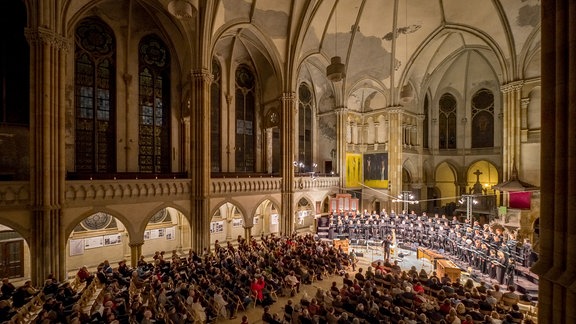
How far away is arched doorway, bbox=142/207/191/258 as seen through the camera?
1717 centimetres

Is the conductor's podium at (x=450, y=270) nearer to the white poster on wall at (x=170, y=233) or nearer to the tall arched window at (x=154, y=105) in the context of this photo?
the white poster on wall at (x=170, y=233)

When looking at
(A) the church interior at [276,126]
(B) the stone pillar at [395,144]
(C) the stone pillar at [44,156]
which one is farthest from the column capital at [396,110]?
(C) the stone pillar at [44,156]

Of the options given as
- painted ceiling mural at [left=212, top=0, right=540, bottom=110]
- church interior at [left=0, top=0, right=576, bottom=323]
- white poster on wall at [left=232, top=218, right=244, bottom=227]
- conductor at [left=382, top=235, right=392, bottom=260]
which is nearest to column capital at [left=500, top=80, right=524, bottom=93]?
church interior at [left=0, top=0, right=576, bottom=323]

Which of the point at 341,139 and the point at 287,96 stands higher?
the point at 287,96

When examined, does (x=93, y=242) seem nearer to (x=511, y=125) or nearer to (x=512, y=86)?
(x=511, y=125)

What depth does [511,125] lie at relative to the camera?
61.1 feet

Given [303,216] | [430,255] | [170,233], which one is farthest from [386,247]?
[170,233]

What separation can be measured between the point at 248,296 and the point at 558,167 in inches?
365

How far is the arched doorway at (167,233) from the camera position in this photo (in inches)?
676

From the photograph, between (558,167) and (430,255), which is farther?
(430,255)

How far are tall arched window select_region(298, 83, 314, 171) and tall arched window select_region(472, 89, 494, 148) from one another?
16.1 meters

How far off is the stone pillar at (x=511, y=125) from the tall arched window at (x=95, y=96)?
24465 millimetres

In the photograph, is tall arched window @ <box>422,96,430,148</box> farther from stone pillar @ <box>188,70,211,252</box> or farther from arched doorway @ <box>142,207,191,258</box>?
arched doorway @ <box>142,207,191,258</box>

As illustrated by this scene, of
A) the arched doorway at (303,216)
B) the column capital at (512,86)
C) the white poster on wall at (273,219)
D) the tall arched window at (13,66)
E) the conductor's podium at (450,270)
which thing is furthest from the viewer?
the arched doorway at (303,216)
